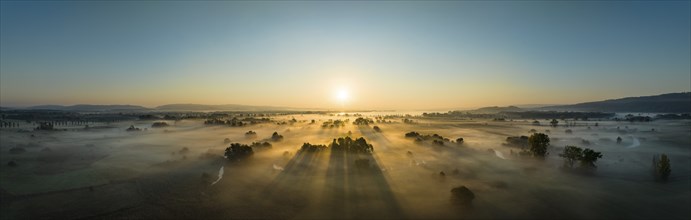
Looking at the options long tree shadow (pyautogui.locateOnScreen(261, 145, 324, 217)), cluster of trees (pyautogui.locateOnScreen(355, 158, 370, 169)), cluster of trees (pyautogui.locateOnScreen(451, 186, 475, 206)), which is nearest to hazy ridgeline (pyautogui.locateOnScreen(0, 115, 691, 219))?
long tree shadow (pyautogui.locateOnScreen(261, 145, 324, 217))

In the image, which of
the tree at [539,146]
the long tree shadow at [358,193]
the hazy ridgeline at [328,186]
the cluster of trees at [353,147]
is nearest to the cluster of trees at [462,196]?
the hazy ridgeline at [328,186]

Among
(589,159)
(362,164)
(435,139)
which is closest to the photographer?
(589,159)


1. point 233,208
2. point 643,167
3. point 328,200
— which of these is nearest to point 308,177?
point 328,200

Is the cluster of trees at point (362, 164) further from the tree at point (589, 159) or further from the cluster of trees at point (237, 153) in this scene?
the tree at point (589, 159)

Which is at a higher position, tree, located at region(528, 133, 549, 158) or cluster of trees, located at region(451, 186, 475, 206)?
tree, located at region(528, 133, 549, 158)

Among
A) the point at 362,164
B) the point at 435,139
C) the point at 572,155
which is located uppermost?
the point at 572,155

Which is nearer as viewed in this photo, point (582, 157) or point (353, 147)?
point (582, 157)

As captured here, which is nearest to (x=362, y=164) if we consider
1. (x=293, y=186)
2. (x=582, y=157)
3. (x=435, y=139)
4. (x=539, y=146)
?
(x=293, y=186)

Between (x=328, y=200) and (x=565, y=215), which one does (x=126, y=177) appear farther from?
(x=565, y=215)

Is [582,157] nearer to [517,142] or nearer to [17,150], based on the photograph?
[517,142]

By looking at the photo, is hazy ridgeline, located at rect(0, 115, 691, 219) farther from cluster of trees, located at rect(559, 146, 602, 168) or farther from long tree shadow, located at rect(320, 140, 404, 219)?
cluster of trees, located at rect(559, 146, 602, 168)

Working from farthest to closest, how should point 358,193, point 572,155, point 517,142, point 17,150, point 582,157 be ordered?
point 517,142 → point 17,150 → point 572,155 → point 582,157 → point 358,193
